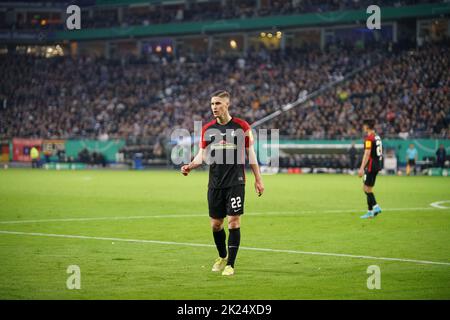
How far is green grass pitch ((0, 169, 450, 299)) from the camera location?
34.4 feet

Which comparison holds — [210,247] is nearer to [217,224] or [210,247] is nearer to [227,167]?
[217,224]

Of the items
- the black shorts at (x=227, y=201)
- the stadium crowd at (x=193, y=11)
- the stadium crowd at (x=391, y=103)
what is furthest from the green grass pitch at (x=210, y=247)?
the stadium crowd at (x=193, y=11)

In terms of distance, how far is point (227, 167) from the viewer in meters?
12.1

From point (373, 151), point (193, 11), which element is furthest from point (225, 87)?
point (373, 151)

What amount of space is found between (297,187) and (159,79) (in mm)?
36667

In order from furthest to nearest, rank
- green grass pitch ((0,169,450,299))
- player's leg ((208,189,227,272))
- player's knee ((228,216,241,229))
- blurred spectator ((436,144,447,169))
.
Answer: blurred spectator ((436,144,447,169)), player's leg ((208,189,227,272)), player's knee ((228,216,241,229)), green grass pitch ((0,169,450,299))

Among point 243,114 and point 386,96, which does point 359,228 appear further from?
point 243,114

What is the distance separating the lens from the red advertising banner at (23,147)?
60344mm

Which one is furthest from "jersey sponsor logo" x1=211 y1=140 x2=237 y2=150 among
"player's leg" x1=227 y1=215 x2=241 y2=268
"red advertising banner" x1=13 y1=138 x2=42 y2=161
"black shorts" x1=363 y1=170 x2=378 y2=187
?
"red advertising banner" x1=13 y1=138 x2=42 y2=161

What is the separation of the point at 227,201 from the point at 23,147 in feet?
170

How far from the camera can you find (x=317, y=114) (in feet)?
172

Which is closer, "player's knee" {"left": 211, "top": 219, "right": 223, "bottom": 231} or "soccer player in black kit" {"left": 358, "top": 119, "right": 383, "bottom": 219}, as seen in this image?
"player's knee" {"left": 211, "top": 219, "right": 223, "bottom": 231}

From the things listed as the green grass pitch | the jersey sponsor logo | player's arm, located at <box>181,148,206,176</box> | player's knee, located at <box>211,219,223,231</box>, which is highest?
the jersey sponsor logo

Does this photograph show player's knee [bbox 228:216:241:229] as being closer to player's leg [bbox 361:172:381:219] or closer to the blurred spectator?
player's leg [bbox 361:172:381:219]
